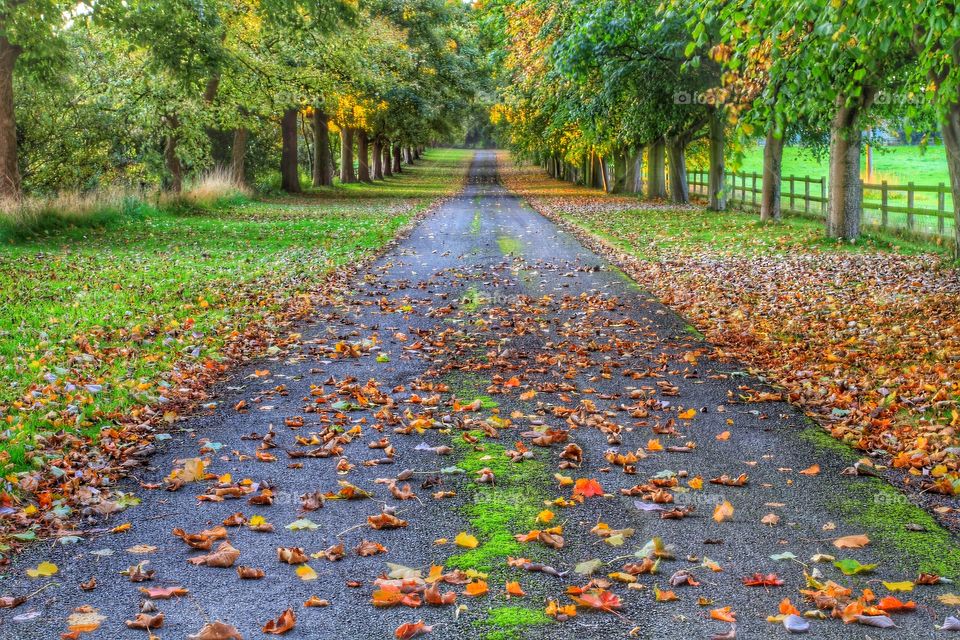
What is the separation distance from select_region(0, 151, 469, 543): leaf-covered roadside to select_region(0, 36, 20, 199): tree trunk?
2.15m

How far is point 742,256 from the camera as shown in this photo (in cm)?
1734

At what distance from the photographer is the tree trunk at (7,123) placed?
19609mm

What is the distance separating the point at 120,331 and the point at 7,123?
12938mm

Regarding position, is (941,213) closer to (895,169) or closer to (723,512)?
(723,512)

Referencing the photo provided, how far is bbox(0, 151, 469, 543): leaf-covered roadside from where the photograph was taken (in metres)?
5.89

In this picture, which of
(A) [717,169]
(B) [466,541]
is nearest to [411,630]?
(B) [466,541]

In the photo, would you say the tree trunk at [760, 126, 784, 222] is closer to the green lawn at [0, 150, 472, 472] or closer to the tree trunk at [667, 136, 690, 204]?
the tree trunk at [667, 136, 690, 204]

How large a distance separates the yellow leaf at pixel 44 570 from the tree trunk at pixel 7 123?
17.3 metres

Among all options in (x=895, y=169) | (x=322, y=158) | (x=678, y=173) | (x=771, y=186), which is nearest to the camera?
(x=771, y=186)

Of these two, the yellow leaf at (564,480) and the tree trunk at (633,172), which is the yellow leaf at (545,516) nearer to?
the yellow leaf at (564,480)

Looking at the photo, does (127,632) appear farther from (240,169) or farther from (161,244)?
(240,169)

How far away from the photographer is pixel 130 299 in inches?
458

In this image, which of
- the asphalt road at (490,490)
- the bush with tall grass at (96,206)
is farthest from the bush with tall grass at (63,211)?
the asphalt road at (490,490)

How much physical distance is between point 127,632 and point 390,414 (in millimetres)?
3351
